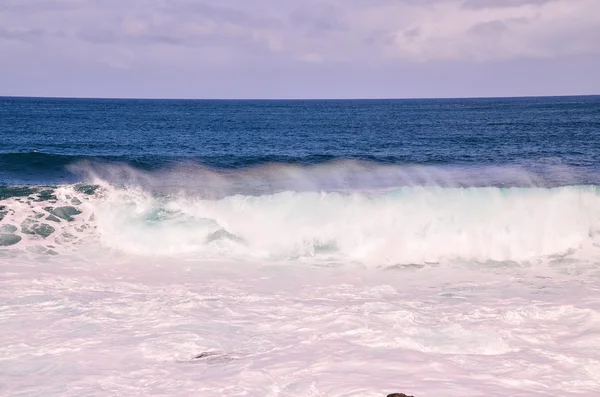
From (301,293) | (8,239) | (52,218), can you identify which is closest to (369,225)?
(301,293)

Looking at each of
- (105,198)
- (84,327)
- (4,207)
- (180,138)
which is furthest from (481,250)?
(180,138)

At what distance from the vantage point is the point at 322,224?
17.4 metres

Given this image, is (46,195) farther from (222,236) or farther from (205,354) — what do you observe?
(205,354)

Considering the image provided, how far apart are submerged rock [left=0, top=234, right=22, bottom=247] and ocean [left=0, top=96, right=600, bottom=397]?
54 mm

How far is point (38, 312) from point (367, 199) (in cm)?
1080

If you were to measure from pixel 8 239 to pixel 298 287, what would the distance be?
8.63 metres

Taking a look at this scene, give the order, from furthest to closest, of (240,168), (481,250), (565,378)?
(240,168) < (481,250) < (565,378)

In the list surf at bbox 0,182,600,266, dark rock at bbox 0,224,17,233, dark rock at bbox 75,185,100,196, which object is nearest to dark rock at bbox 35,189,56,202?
surf at bbox 0,182,600,266

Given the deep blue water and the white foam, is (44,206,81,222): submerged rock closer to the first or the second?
the white foam

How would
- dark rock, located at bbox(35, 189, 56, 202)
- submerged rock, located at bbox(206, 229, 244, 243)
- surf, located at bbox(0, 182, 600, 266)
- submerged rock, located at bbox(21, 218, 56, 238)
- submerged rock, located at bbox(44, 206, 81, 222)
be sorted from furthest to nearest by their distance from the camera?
dark rock, located at bbox(35, 189, 56, 202) → submerged rock, located at bbox(44, 206, 81, 222) → submerged rock, located at bbox(21, 218, 56, 238) → submerged rock, located at bbox(206, 229, 244, 243) → surf, located at bbox(0, 182, 600, 266)

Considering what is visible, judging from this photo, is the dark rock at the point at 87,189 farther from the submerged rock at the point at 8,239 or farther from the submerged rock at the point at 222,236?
the submerged rock at the point at 222,236

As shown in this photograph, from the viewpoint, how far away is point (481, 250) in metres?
15.8

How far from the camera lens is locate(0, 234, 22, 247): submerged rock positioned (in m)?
16.2

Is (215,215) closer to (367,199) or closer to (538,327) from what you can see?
(367,199)
